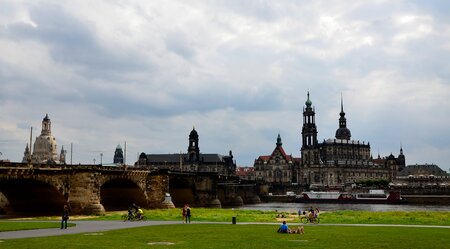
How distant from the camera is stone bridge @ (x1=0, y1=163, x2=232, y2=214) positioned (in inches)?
2349

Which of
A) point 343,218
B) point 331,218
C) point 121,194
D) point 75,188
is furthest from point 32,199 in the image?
point 343,218

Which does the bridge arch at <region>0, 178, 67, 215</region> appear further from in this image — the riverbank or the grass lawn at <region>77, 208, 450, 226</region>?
the grass lawn at <region>77, 208, 450, 226</region>

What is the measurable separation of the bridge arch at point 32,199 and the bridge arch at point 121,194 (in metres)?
10.7

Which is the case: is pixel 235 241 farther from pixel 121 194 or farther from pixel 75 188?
pixel 121 194

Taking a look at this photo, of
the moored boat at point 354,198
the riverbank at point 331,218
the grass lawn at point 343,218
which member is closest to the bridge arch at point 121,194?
the riverbank at point 331,218

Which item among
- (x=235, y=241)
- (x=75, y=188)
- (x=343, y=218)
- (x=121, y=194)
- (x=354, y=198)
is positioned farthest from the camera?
(x=354, y=198)

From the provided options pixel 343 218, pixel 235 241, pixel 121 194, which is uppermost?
pixel 121 194

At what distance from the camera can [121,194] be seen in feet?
293

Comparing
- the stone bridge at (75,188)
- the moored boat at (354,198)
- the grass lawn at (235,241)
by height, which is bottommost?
the moored boat at (354,198)

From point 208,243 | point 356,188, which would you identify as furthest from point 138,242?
point 356,188

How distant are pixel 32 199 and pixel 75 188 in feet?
29.7

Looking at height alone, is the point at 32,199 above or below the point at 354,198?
above

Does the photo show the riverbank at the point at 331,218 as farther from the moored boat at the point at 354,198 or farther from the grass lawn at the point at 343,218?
the moored boat at the point at 354,198

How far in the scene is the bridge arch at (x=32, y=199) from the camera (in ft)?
210
